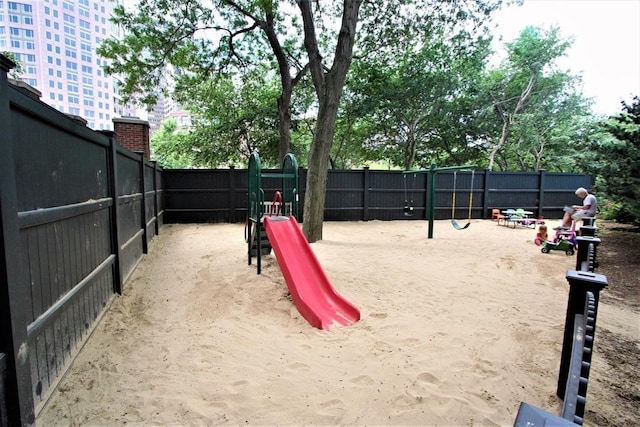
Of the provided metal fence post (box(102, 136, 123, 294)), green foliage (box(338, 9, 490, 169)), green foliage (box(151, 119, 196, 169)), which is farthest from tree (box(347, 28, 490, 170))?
metal fence post (box(102, 136, 123, 294))

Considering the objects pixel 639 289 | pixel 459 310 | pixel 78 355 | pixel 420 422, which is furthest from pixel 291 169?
pixel 639 289

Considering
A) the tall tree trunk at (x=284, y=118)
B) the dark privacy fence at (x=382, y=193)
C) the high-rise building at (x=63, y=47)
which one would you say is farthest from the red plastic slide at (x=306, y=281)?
the high-rise building at (x=63, y=47)

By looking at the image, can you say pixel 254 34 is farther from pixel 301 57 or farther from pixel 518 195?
pixel 518 195

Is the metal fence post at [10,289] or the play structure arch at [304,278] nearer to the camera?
the metal fence post at [10,289]

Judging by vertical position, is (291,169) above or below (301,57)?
below

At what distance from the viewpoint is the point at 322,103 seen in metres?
6.97

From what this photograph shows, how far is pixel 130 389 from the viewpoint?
7.11 ft

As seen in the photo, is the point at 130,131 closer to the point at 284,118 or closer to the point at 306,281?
the point at 284,118

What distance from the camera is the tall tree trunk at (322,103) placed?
266 inches

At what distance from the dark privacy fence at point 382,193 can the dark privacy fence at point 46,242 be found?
6.85 meters

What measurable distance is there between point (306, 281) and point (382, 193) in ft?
25.9

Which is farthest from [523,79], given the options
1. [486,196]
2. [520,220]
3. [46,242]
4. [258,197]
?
[46,242]

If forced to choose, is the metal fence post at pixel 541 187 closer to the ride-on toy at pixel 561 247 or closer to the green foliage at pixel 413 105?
the green foliage at pixel 413 105

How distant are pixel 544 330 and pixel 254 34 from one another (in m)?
12.6
